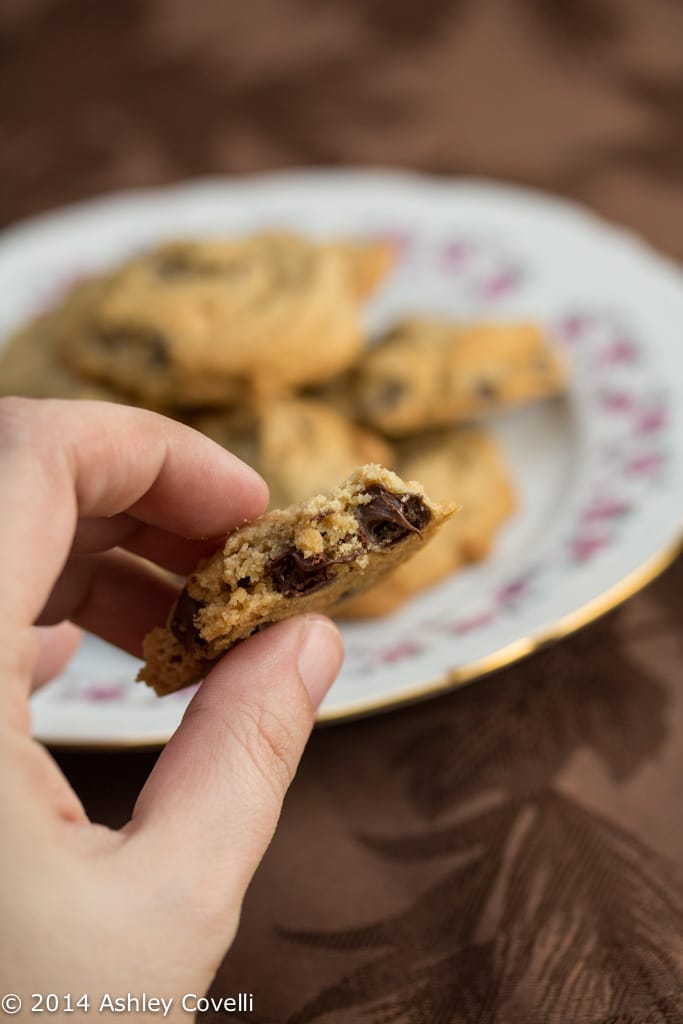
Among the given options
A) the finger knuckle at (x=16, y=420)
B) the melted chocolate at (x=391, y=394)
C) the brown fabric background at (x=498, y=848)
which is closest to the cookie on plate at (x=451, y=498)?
the melted chocolate at (x=391, y=394)

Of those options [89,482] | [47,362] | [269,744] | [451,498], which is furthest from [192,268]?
[269,744]

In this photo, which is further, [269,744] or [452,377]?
[452,377]

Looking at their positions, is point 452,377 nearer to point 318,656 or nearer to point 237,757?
point 318,656

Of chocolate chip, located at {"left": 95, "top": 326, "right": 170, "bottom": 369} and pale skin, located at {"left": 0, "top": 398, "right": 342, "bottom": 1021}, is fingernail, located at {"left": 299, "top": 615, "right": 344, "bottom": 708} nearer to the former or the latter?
pale skin, located at {"left": 0, "top": 398, "right": 342, "bottom": 1021}

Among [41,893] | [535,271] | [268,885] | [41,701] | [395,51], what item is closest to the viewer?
[41,893]

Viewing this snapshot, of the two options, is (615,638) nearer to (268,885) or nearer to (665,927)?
(665,927)

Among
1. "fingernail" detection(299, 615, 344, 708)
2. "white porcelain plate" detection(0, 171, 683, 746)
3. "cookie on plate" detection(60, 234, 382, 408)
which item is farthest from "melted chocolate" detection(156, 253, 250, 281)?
"fingernail" detection(299, 615, 344, 708)

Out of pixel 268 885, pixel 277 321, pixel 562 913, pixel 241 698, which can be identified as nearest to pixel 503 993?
pixel 562 913
